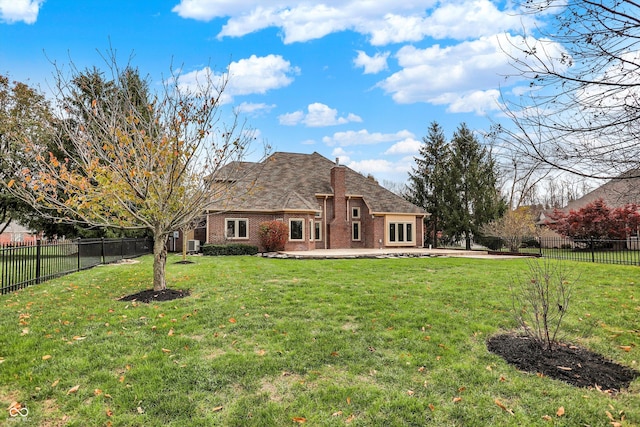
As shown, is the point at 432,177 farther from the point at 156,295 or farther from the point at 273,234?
the point at 156,295

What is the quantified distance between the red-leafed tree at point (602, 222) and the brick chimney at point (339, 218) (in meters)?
15.5

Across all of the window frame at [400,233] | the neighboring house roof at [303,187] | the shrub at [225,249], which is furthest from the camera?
the window frame at [400,233]

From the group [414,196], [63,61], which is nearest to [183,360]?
[63,61]

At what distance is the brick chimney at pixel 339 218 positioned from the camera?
80.4 feet

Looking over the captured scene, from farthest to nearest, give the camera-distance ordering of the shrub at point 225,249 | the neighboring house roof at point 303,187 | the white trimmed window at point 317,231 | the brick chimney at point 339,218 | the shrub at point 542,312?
the brick chimney at point 339,218, the white trimmed window at point 317,231, the neighboring house roof at point 303,187, the shrub at point 225,249, the shrub at point 542,312

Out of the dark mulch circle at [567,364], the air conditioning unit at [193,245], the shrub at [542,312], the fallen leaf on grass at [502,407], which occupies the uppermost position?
the air conditioning unit at [193,245]

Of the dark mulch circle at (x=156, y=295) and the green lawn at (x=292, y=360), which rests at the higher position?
the dark mulch circle at (x=156, y=295)

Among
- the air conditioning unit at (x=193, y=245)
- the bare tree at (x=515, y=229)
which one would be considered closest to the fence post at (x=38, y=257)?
the air conditioning unit at (x=193, y=245)

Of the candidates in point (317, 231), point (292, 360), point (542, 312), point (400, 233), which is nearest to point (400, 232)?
point (400, 233)

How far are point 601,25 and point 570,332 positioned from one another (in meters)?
4.35

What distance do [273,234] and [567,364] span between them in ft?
56.9

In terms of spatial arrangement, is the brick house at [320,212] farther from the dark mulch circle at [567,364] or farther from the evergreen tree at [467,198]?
the dark mulch circle at [567,364]

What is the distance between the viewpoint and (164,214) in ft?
25.8

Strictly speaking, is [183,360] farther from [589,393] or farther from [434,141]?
[434,141]
